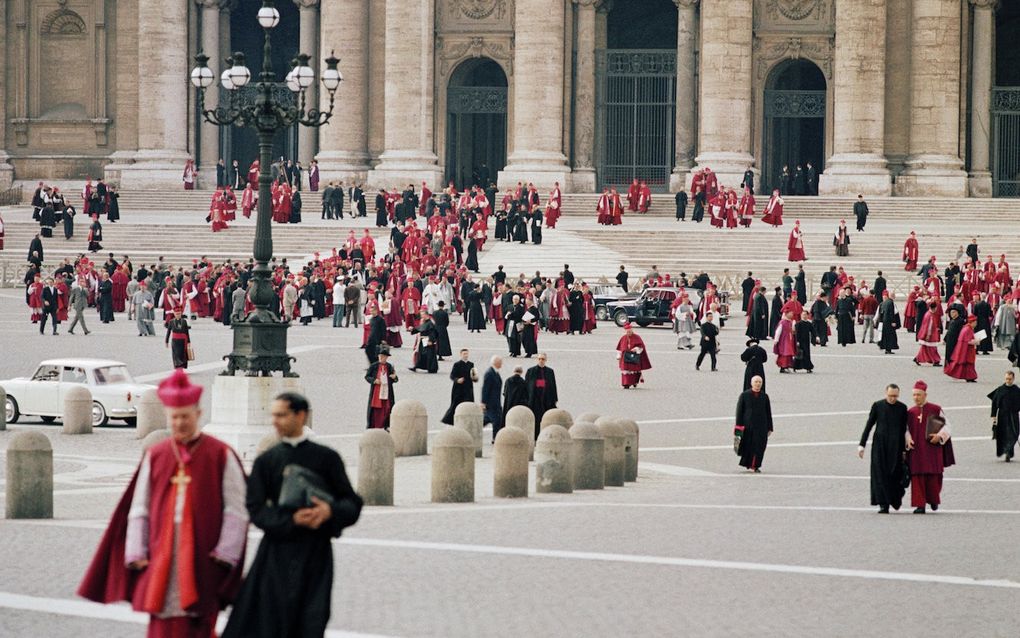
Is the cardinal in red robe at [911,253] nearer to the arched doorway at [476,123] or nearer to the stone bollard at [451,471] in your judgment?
the arched doorway at [476,123]

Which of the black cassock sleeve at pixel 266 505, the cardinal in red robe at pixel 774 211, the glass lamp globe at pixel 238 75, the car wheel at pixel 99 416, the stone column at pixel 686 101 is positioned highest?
the stone column at pixel 686 101

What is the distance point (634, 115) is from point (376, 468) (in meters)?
47.2

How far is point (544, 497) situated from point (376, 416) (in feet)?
17.5

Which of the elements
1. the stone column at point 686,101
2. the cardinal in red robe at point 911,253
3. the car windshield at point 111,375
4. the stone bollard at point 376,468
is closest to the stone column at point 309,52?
the stone column at point 686,101

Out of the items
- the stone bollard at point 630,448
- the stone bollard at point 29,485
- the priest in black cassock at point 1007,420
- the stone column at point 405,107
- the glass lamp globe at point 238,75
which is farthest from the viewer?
the stone column at point 405,107

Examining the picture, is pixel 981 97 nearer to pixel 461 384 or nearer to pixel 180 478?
pixel 461 384

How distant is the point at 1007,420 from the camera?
906 inches

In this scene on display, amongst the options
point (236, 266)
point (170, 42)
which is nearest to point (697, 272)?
point (236, 266)

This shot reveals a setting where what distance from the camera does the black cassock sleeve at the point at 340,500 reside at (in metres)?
8.78

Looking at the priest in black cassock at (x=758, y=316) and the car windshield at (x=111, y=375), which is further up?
the priest in black cassock at (x=758, y=316)

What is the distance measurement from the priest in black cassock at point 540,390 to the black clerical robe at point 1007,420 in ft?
16.9

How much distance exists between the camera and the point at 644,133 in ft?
211

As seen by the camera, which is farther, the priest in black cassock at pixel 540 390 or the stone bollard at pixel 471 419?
the priest in black cassock at pixel 540 390

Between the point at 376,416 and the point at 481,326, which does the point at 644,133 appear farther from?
the point at 376,416
